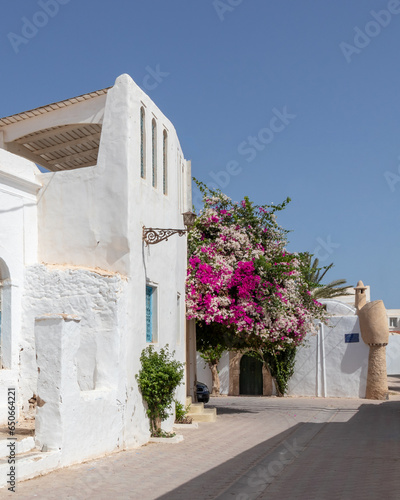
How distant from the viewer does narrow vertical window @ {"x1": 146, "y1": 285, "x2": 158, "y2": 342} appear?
517 inches

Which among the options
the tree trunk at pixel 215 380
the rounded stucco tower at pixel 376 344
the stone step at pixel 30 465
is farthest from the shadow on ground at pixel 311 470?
the tree trunk at pixel 215 380

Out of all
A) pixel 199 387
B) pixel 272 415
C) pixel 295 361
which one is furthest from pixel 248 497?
pixel 295 361

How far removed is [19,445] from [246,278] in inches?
374

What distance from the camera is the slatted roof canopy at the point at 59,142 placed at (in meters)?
13.5

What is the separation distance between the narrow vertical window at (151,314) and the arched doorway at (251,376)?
16.8 metres

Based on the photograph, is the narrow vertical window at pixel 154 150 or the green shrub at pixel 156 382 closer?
the green shrub at pixel 156 382

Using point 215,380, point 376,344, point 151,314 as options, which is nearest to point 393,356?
point 376,344

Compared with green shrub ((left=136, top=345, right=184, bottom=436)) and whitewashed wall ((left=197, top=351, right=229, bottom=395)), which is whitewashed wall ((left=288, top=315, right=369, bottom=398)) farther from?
green shrub ((left=136, top=345, right=184, bottom=436))

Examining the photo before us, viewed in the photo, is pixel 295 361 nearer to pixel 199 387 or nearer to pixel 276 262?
pixel 199 387

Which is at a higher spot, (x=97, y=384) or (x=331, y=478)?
(x=97, y=384)

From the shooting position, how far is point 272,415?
19797 millimetres

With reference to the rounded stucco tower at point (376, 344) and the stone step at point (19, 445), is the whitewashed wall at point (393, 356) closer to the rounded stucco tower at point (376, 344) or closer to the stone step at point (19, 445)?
the rounded stucco tower at point (376, 344)

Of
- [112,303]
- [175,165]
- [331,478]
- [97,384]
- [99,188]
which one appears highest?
[175,165]

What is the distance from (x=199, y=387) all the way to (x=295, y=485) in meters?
14.6
